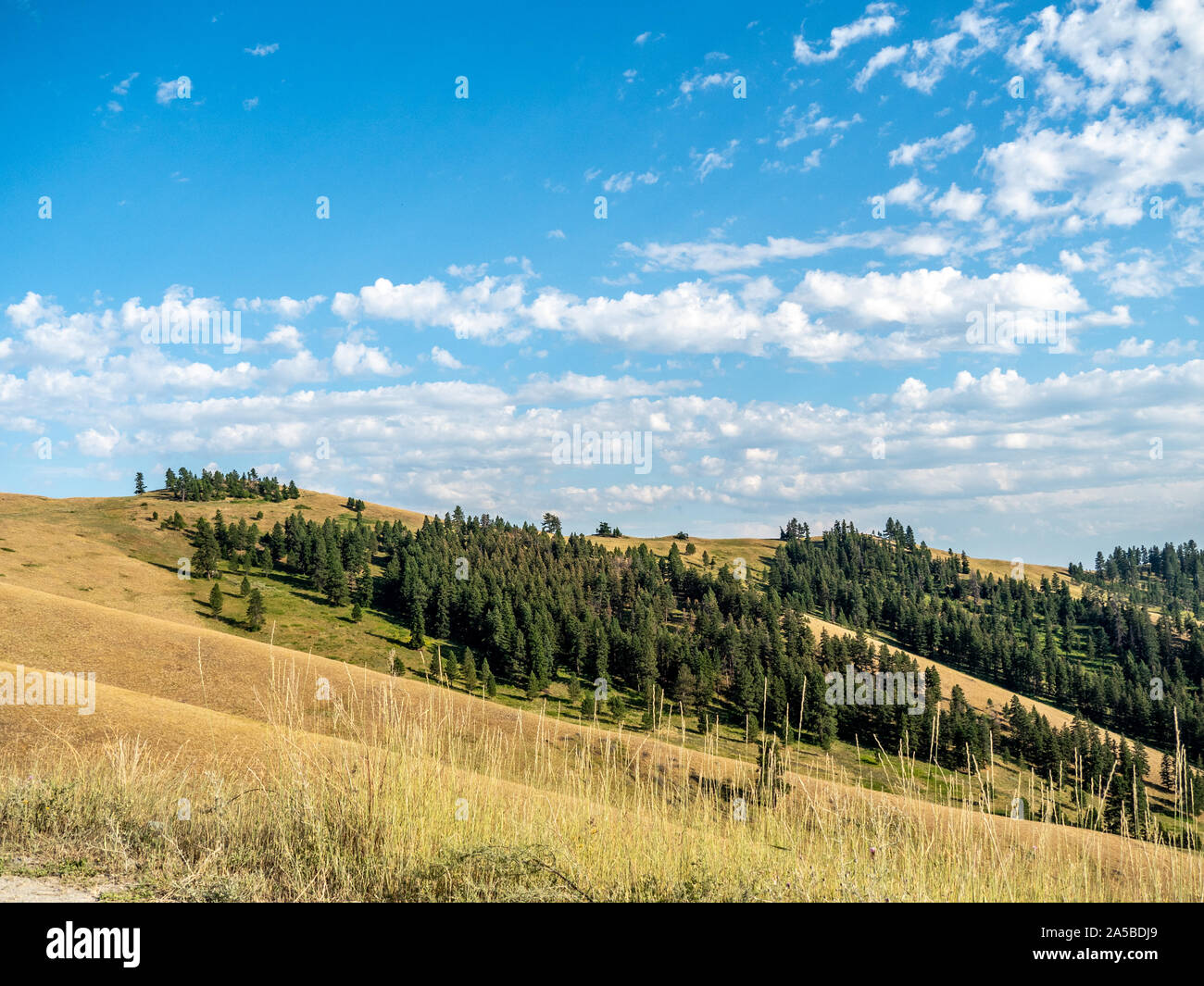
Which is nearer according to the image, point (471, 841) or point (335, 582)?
point (471, 841)

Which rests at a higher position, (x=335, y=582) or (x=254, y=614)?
(x=335, y=582)

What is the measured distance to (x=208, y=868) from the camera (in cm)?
596

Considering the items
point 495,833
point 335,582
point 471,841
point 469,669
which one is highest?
point 471,841

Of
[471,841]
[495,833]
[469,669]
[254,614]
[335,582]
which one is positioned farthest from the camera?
[335,582]

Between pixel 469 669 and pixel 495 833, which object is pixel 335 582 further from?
pixel 495 833

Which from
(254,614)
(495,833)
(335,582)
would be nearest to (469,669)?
(254,614)

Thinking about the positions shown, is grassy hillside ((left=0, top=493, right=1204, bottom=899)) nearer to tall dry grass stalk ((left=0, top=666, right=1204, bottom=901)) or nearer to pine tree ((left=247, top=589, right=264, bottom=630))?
tall dry grass stalk ((left=0, top=666, right=1204, bottom=901))

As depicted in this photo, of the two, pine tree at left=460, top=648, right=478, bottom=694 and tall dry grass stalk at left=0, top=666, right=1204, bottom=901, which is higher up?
tall dry grass stalk at left=0, top=666, right=1204, bottom=901

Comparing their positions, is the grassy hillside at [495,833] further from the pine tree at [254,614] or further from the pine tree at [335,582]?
the pine tree at [335,582]

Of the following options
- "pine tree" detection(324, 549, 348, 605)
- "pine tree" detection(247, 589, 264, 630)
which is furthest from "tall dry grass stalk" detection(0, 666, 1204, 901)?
"pine tree" detection(324, 549, 348, 605)

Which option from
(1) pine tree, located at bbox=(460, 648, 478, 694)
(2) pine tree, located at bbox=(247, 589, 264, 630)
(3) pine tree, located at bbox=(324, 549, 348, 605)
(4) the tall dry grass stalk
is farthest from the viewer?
(3) pine tree, located at bbox=(324, 549, 348, 605)

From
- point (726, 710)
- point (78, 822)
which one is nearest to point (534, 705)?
point (726, 710)

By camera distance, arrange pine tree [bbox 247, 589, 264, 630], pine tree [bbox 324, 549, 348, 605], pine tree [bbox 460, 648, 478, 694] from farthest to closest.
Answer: pine tree [bbox 324, 549, 348, 605]
pine tree [bbox 247, 589, 264, 630]
pine tree [bbox 460, 648, 478, 694]

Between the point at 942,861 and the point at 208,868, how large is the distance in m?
7.24
